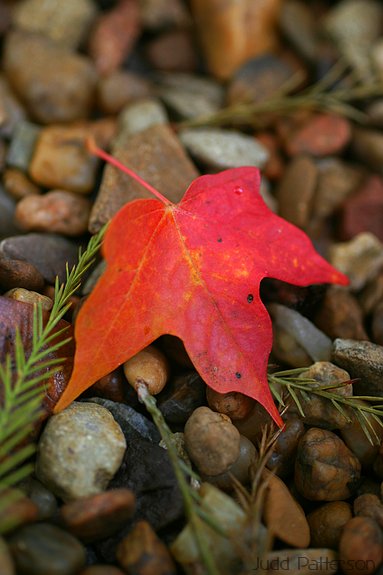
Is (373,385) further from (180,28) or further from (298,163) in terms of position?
(180,28)

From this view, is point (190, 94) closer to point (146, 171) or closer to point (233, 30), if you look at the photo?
point (233, 30)

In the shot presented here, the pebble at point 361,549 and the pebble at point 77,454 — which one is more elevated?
the pebble at point 77,454

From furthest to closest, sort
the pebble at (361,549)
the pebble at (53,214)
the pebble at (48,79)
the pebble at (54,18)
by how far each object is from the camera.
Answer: the pebble at (54,18)
the pebble at (48,79)
the pebble at (53,214)
the pebble at (361,549)

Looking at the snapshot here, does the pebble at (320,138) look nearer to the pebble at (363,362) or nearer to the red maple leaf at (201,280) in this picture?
the red maple leaf at (201,280)

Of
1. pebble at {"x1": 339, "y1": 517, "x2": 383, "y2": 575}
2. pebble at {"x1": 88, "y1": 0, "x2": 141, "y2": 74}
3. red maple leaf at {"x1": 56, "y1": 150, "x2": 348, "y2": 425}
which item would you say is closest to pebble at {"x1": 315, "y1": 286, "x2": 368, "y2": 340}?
Answer: red maple leaf at {"x1": 56, "y1": 150, "x2": 348, "y2": 425}

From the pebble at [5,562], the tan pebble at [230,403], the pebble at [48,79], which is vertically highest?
the pebble at [48,79]

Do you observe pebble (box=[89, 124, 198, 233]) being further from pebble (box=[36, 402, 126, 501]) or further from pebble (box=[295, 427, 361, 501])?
pebble (box=[295, 427, 361, 501])

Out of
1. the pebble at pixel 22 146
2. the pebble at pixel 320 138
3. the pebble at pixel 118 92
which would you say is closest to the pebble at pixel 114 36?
the pebble at pixel 118 92
